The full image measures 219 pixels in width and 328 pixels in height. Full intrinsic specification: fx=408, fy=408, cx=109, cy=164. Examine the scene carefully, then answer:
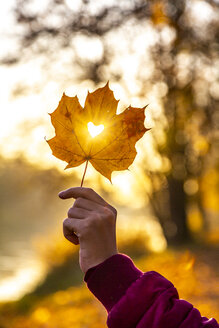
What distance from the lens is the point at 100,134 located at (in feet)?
3.61

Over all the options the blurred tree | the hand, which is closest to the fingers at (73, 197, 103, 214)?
the hand

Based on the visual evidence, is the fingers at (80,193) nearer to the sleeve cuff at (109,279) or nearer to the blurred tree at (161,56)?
the sleeve cuff at (109,279)

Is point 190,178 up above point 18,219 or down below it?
below

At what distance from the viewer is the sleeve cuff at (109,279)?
3.40 ft

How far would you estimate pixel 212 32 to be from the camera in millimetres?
9281

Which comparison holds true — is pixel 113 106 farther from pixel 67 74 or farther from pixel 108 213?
pixel 67 74

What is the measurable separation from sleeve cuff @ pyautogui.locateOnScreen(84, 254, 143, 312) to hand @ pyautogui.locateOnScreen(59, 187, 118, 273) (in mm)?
17

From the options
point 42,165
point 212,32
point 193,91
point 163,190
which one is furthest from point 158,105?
point 42,165

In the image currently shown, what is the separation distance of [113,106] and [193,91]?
923 cm

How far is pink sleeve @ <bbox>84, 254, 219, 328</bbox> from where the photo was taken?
1.02m

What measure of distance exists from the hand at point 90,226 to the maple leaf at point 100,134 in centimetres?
8

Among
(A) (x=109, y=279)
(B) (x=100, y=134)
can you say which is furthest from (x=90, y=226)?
(B) (x=100, y=134)

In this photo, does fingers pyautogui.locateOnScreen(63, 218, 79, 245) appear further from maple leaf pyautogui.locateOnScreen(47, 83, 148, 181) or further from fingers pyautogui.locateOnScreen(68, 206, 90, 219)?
maple leaf pyautogui.locateOnScreen(47, 83, 148, 181)

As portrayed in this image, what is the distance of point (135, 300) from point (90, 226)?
0.73ft
